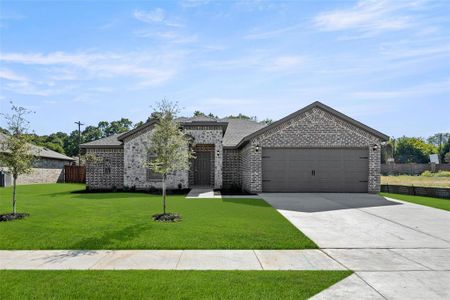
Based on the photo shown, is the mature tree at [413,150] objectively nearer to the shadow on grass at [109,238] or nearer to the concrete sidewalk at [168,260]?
the concrete sidewalk at [168,260]

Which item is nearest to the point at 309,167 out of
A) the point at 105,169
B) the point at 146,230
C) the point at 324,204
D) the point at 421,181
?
the point at 324,204

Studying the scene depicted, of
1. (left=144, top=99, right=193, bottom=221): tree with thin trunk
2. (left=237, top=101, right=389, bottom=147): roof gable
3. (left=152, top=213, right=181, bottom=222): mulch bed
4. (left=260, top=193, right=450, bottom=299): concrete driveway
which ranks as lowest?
(left=260, top=193, right=450, bottom=299): concrete driveway

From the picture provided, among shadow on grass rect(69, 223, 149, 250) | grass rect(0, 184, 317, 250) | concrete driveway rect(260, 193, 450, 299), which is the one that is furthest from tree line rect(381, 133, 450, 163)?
shadow on grass rect(69, 223, 149, 250)

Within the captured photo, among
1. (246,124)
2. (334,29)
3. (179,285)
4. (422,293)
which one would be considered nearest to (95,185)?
(246,124)

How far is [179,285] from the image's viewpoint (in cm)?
495

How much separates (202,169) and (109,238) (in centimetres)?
1472

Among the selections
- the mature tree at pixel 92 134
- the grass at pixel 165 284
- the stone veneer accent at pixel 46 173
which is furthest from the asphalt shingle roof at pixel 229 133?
the mature tree at pixel 92 134

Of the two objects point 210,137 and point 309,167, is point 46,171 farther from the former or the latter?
point 309,167

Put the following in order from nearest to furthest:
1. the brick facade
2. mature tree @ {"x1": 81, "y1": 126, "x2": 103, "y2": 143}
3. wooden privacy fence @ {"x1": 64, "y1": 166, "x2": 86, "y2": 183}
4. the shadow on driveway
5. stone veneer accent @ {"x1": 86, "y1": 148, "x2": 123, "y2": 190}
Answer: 1. the shadow on driveway
2. the brick facade
3. stone veneer accent @ {"x1": 86, "y1": 148, "x2": 123, "y2": 190}
4. wooden privacy fence @ {"x1": 64, "y1": 166, "x2": 86, "y2": 183}
5. mature tree @ {"x1": 81, "y1": 126, "x2": 103, "y2": 143}

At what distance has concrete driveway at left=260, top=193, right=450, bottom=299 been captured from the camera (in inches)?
195

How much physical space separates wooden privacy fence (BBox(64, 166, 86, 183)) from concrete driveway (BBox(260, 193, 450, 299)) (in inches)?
973

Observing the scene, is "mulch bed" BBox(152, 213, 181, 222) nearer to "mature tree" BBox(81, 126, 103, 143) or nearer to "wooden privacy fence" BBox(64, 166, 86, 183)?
"wooden privacy fence" BBox(64, 166, 86, 183)

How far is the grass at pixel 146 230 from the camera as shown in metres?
7.37

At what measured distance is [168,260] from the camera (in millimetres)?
6293
